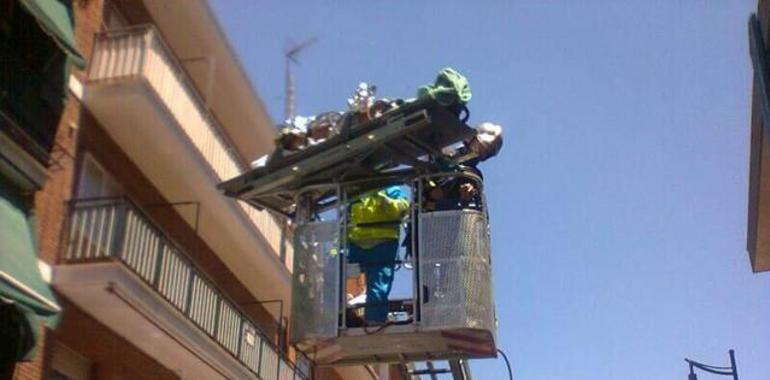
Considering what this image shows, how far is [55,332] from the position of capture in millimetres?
12633

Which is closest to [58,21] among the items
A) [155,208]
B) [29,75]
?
[29,75]

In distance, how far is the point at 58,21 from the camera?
12086mm

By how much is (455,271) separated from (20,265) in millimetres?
4553

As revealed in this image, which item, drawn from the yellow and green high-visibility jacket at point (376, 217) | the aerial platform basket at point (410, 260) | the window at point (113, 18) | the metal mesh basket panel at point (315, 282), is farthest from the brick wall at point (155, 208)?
the yellow and green high-visibility jacket at point (376, 217)

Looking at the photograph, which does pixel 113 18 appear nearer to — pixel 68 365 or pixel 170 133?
pixel 170 133

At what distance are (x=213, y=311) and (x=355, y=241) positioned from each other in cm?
435

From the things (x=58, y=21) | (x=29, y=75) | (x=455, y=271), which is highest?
(x=58, y=21)

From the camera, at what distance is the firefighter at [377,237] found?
38.9 feet

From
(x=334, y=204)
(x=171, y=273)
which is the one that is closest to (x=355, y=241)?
(x=334, y=204)

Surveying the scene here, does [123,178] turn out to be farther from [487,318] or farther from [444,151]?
[487,318]

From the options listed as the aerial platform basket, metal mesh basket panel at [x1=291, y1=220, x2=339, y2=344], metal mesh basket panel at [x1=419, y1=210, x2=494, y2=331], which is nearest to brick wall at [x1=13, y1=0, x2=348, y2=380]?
the aerial platform basket

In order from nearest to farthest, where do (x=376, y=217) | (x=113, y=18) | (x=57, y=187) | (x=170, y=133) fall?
(x=376, y=217)
(x=57, y=187)
(x=170, y=133)
(x=113, y=18)

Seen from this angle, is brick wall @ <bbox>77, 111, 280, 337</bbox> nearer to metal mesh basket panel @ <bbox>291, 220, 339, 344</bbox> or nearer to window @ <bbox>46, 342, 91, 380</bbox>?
window @ <bbox>46, 342, 91, 380</bbox>

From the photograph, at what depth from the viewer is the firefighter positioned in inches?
467
